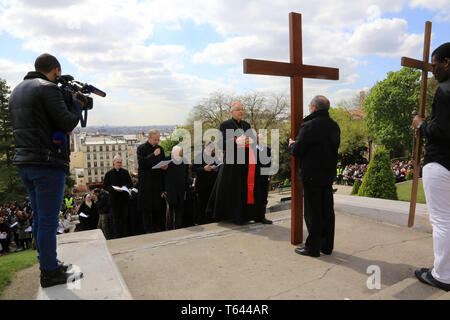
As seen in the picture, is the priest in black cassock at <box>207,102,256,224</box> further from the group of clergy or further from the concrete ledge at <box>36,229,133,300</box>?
the concrete ledge at <box>36,229,133,300</box>

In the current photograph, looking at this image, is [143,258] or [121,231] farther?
[121,231]

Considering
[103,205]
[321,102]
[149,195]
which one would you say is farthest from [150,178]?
[321,102]

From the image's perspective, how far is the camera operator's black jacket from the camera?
2.76 meters

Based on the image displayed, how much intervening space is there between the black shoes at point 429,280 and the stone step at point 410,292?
3 cm

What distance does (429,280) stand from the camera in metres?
3.15

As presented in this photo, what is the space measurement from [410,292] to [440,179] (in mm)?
1052

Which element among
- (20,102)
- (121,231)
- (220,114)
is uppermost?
(220,114)

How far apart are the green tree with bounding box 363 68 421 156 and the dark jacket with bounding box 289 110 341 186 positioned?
40424mm

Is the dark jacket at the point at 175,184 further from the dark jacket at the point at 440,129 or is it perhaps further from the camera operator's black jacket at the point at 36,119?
the dark jacket at the point at 440,129

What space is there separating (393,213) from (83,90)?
15.8ft

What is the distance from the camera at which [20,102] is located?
9.07ft

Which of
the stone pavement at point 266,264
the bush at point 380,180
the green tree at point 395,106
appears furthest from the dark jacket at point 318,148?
the green tree at point 395,106

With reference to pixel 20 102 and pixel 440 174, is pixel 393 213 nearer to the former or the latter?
pixel 440 174

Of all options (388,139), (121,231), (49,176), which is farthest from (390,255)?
(388,139)
